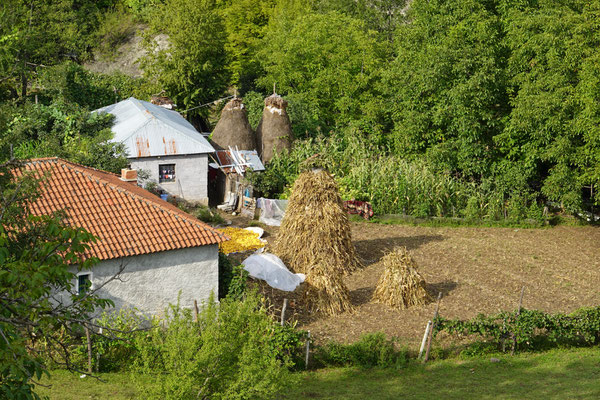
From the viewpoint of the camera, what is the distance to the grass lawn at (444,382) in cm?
1672

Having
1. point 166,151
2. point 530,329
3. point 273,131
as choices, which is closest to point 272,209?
point 166,151

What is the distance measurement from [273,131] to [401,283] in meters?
16.9

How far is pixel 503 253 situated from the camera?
28.5 metres

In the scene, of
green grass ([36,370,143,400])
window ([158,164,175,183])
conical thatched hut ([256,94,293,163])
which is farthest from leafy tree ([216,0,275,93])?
green grass ([36,370,143,400])

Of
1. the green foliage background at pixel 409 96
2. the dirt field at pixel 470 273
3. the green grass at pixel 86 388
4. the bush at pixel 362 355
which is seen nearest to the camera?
the green grass at pixel 86 388

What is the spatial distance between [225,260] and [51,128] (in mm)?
15265

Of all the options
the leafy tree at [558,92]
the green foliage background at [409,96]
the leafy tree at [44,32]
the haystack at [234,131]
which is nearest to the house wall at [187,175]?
the green foliage background at [409,96]

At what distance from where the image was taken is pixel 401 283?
72.3 feet

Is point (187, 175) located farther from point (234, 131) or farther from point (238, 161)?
point (234, 131)

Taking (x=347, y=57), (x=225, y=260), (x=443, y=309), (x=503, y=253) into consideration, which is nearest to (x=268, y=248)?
(x=225, y=260)

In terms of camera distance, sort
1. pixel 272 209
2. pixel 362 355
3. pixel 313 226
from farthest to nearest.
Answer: pixel 272 209 < pixel 313 226 < pixel 362 355

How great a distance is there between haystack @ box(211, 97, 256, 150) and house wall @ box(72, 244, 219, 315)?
16.4 metres

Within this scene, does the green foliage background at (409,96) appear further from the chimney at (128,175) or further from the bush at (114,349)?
the bush at (114,349)

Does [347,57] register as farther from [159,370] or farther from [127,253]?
[159,370]
